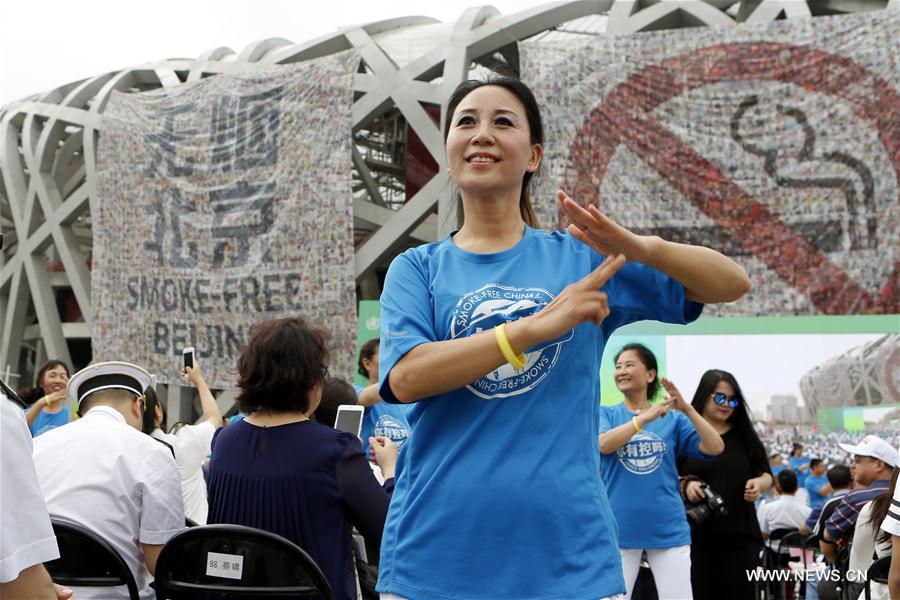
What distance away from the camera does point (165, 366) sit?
1556cm

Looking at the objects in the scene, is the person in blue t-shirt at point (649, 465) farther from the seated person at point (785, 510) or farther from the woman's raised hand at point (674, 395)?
the seated person at point (785, 510)

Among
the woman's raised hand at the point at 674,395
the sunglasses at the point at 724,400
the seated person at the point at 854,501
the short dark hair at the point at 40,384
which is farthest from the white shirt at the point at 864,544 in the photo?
the short dark hair at the point at 40,384

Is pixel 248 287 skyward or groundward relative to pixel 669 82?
groundward

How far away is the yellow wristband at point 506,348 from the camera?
1266mm

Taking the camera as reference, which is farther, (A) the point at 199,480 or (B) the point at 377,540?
(A) the point at 199,480

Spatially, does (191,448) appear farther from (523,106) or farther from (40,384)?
(40,384)

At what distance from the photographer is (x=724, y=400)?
4523mm

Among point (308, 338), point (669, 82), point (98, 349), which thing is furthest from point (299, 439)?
point (98, 349)

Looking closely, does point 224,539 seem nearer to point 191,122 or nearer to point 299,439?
point 299,439

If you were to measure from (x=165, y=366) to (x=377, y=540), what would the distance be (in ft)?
46.7

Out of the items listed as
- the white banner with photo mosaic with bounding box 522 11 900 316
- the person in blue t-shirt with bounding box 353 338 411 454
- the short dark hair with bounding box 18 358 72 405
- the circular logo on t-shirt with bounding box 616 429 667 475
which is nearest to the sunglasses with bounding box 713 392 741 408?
the circular logo on t-shirt with bounding box 616 429 667 475

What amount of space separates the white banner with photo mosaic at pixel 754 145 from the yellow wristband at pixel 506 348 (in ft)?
35.0

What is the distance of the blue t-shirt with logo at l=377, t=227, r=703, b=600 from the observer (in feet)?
4.27

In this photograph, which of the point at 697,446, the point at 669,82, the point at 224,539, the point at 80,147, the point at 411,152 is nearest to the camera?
the point at 224,539
